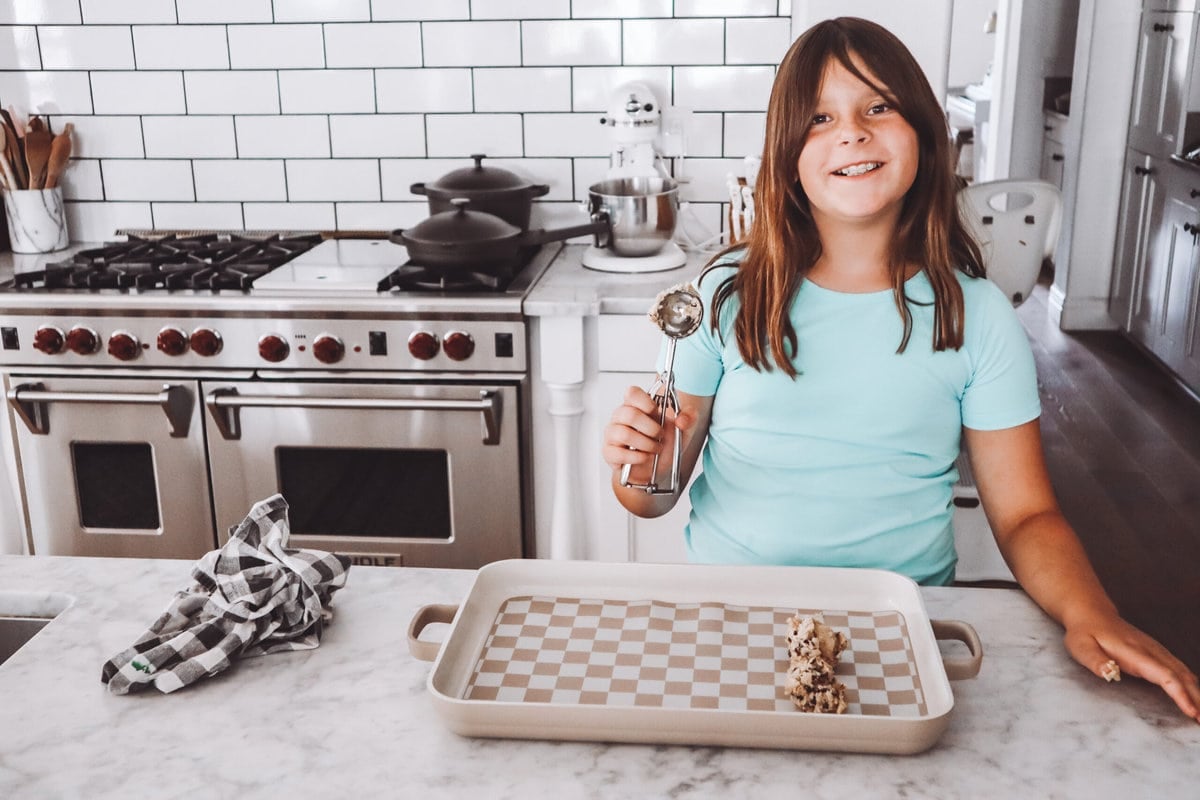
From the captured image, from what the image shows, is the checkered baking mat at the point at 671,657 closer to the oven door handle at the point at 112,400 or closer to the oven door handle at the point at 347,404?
the oven door handle at the point at 347,404

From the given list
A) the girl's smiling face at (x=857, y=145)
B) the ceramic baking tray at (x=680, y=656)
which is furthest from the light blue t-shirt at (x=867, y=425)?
the ceramic baking tray at (x=680, y=656)

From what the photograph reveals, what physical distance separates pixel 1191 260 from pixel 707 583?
3.94m

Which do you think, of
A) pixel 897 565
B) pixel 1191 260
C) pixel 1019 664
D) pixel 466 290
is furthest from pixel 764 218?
pixel 1191 260

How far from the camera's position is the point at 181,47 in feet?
9.51

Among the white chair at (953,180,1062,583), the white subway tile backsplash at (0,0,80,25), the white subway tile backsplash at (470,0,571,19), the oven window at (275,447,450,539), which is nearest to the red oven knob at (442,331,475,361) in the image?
the oven window at (275,447,450,539)

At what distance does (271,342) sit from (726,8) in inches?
50.4

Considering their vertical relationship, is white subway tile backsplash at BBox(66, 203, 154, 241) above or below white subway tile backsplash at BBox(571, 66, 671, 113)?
below

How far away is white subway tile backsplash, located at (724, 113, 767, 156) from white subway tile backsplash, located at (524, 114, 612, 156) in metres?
0.29

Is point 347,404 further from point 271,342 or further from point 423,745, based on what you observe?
point 423,745

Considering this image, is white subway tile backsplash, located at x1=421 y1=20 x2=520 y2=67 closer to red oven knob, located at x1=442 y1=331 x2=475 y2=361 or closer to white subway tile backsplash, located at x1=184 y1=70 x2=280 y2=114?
white subway tile backsplash, located at x1=184 y1=70 x2=280 y2=114

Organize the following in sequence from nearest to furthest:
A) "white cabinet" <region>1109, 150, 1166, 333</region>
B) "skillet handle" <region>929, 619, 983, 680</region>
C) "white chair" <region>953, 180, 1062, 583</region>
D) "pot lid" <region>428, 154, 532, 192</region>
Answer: "skillet handle" <region>929, 619, 983, 680</region>, "white chair" <region>953, 180, 1062, 583</region>, "pot lid" <region>428, 154, 532, 192</region>, "white cabinet" <region>1109, 150, 1166, 333</region>

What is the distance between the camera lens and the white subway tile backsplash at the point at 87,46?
291 centimetres

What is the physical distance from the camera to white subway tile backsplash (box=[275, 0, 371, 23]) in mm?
2822

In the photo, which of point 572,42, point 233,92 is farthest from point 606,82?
point 233,92
